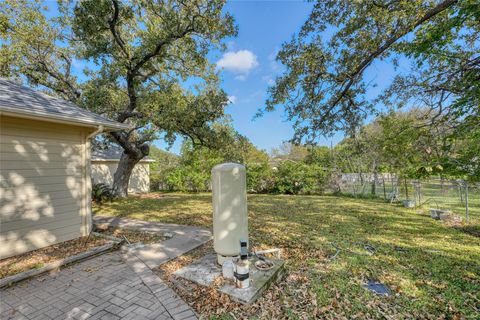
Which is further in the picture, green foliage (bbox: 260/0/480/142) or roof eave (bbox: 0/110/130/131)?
green foliage (bbox: 260/0/480/142)

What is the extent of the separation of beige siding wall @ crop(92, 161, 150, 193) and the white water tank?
583 inches

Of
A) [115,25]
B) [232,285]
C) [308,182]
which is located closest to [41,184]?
[232,285]

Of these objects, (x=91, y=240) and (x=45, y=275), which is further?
(x=91, y=240)

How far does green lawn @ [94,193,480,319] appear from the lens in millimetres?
2641

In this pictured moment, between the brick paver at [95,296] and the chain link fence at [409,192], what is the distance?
1003 centimetres

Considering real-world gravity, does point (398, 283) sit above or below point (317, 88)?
below

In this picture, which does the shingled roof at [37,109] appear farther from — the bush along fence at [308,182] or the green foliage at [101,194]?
the bush along fence at [308,182]

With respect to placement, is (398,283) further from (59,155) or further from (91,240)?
(59,155)

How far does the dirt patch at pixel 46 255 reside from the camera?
3.57m

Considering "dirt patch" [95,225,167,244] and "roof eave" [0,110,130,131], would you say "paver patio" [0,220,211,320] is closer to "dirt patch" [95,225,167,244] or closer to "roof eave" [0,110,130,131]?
"dirt patch" [95,225,167,244]

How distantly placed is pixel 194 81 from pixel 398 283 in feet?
37.2

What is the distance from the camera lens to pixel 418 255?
4.18 meters

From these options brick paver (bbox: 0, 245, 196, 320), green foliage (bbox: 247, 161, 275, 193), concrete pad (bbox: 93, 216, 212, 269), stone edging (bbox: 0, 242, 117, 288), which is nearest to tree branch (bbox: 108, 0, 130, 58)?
concrete pad (bbox: 93, 216, 212, 269)

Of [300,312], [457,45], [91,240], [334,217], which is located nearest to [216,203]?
[300,312]
